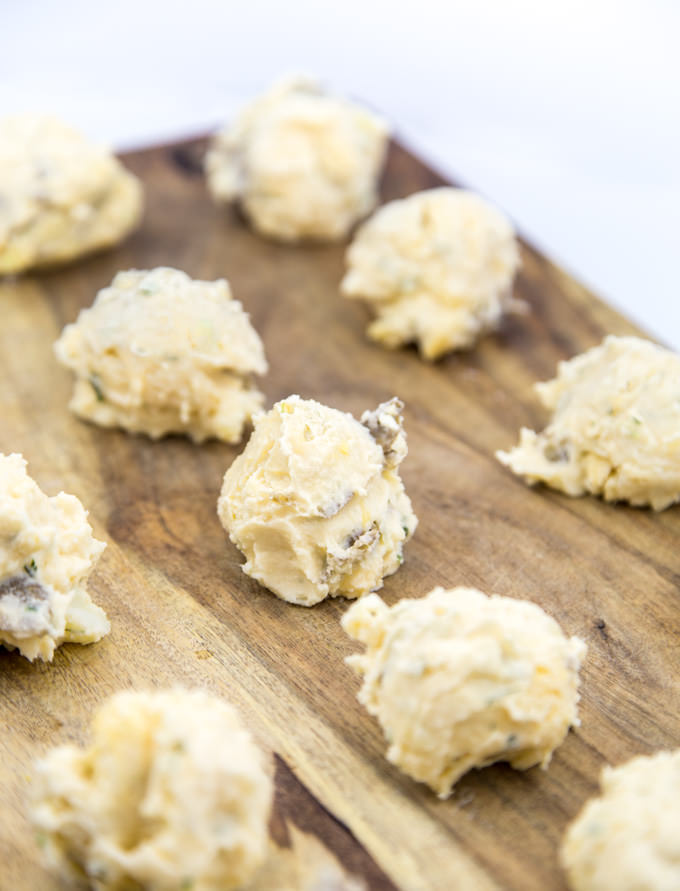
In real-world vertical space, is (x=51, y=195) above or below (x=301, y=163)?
below

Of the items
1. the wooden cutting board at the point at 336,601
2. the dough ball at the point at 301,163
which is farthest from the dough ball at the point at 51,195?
the dough ball at the point at 301,163

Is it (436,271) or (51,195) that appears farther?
(51,195)

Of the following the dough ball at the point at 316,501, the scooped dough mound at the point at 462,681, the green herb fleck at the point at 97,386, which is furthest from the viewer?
the green herb fleck at the point at 97,386

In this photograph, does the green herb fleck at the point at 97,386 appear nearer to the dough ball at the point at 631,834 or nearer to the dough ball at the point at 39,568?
the dough ball at the point at 39,568

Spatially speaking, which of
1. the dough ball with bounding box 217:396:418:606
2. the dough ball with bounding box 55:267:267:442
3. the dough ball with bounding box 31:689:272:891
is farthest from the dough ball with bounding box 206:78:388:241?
the dough ball with bounding box 31:689:272:891

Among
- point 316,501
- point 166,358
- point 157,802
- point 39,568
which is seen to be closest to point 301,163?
point 166,358

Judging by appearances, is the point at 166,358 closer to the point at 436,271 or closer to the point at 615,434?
the point at 436,271

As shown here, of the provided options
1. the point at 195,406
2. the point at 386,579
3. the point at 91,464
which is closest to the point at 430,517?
the point at 386,579

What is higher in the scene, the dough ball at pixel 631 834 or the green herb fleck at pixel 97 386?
the dough ball at pixel 631 834

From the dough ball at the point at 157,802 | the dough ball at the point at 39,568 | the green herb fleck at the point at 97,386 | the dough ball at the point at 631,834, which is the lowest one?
the green herb fleck at the point at 97,386
